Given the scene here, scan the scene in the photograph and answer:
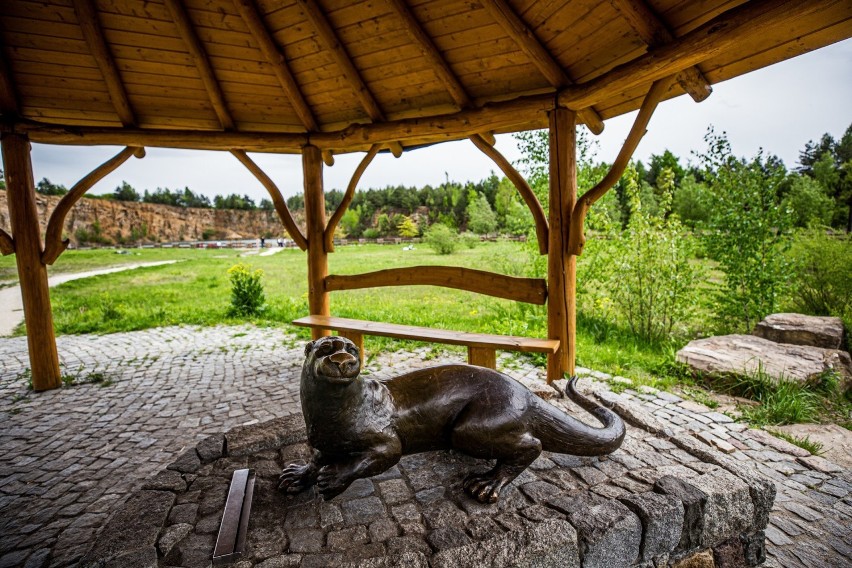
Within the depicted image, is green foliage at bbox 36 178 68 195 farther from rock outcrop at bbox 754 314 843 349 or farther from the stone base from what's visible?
rock outcrop at bbox 754 314 843 349

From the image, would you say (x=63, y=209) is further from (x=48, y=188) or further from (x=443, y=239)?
(x=48, y=188)

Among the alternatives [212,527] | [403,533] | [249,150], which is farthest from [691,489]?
[249,150]

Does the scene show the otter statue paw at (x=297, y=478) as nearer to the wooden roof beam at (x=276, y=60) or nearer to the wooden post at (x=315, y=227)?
the wooden post at (x=315, y=227)

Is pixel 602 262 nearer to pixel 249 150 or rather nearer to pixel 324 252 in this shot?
pixel 324 252

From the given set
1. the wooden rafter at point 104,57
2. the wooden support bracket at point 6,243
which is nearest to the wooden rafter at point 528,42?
the wooden rafter at point 104,57

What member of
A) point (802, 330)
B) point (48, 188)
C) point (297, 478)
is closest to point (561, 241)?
point (297, 478)

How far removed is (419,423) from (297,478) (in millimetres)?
681

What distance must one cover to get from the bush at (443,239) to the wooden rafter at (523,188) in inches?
503

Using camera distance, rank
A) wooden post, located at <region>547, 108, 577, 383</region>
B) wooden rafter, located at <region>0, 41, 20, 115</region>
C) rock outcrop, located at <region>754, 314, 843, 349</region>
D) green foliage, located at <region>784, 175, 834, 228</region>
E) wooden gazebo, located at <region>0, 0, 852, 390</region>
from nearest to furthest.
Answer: wooden gazebo, located at <region>0, 0, 852, 390</region>, wooden post, located at <region>547, 108, 577, 383</region>, wooden rafter, located at <region>0, 41, 20, 115</region>, rock outcrop, located at <region>754, 314, 843, 349</region>, green foliage, located at <region>784, 175, 834, 228</region>

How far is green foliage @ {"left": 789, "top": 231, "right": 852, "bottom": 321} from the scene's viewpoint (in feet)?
18.0

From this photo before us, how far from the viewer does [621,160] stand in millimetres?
3646

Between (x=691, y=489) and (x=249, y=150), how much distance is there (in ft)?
18.6

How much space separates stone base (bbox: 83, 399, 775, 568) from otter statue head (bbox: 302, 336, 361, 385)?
669mm

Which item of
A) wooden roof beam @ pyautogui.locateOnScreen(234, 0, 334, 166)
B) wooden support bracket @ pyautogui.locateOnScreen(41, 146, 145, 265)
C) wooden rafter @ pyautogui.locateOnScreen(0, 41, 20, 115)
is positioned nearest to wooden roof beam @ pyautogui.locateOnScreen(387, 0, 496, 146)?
wooden roof beam @ pyautogui.locateOnScreen(234, 0, 334, 166)
